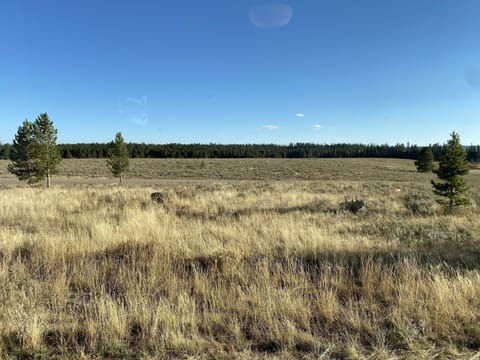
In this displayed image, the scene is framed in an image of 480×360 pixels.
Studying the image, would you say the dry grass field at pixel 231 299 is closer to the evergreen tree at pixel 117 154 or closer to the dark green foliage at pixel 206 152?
the evergreen tree at pixel 117 154

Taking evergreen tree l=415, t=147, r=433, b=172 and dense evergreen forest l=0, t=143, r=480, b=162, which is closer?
evergreen tree l=415, t=147, r=433, b=172

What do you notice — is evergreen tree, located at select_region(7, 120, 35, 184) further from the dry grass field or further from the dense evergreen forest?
the dense evergreen forest

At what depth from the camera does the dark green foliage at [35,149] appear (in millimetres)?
22812

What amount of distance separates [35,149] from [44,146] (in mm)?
661

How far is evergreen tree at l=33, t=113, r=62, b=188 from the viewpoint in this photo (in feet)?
75.3

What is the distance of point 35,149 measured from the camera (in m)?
23.0

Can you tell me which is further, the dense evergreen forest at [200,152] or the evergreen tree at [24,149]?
the dense evergreen forest at [200,152]

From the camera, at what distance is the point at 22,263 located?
482cm

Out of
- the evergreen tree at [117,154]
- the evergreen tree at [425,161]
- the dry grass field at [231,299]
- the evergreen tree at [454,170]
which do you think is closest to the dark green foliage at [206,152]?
the evergreen tree at [425,161]

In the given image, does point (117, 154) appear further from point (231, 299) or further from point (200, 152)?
point (200, 152)

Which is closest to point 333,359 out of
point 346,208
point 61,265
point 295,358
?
point 295,358

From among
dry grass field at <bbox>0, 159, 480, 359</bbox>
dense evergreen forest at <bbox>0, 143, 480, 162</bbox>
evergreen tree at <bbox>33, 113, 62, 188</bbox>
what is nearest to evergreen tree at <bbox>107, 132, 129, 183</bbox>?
evergreen tree at <bbox>33, 113, 62, 188</bbox>

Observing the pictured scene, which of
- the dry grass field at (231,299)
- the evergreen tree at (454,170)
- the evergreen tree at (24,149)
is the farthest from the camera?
the evergreen tree at (24,149)

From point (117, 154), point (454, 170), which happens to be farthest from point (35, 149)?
point (454, 170)
